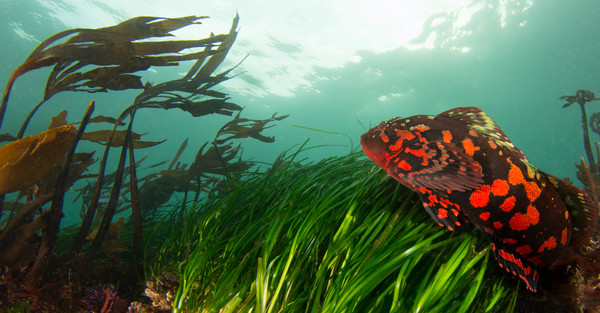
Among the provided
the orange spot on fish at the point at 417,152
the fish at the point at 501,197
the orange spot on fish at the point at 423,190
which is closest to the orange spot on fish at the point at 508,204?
the fish at the point at 501,197

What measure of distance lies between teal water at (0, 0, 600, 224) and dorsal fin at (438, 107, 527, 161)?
89.2ft

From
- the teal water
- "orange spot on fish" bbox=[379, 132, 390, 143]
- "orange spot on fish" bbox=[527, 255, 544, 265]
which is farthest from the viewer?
the teal water

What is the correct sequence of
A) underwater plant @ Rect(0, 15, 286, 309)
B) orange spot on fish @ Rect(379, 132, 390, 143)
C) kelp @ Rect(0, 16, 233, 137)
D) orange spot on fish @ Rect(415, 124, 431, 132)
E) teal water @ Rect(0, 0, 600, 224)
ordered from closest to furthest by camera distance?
orange spot on fish @ Rect(415, 124, 431, 132) < orange spot on fish @ Rect(379, 132, 390, 143) < underwater plant @ Rect(0, 15, 286, 309) < kelp @ Rect(0, 16, 233, 137) < teal water @ Rect(0, 0, 600, 224)

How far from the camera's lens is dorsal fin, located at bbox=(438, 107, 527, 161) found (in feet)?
5.04

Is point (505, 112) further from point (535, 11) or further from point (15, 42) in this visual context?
point (15, 42)

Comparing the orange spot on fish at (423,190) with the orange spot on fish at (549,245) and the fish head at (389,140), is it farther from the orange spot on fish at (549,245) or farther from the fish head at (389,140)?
→ the orange spot on fish at (549,245)

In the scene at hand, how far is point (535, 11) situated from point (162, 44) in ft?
132

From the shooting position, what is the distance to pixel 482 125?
1681 mm

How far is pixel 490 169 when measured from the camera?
1404mm

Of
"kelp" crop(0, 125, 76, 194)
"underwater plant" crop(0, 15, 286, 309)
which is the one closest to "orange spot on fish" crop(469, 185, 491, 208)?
"underwater plant" crop(0, 15, 286, 309)

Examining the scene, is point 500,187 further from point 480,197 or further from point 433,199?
point 433,199

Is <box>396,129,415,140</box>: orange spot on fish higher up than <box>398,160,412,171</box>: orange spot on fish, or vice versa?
<box>396,129,415,140</box>: orange spot on fish

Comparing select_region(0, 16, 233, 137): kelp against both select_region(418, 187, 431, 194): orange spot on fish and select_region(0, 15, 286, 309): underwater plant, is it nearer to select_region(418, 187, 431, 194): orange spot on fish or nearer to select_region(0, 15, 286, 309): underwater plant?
select_region(0, 15, 286, 309): underwater plant

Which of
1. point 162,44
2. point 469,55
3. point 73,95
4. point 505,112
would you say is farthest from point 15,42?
point 505,112
